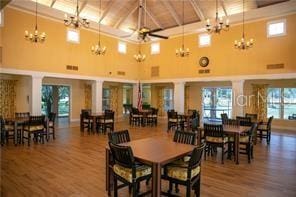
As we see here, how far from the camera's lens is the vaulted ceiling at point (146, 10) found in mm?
10047

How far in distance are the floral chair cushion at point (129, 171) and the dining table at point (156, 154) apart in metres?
0.20

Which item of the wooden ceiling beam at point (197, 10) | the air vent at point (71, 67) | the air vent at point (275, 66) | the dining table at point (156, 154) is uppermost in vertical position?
the wooden ceiling beam at point (197, 10)

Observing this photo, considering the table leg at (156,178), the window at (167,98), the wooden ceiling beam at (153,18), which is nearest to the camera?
the table leg at (156,178)

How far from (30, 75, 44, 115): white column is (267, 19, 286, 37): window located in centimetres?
1032

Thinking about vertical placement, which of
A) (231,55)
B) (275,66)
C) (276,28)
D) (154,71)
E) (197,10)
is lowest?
(275,66)

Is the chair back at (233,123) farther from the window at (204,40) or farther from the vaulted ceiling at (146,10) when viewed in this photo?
the vaulted ceiling at (146,10)

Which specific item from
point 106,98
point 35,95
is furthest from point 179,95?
point 35,95

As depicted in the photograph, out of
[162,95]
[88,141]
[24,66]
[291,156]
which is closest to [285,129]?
[291,156]

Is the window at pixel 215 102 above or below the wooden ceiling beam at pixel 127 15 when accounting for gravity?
below

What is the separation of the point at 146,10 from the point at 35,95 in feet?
24.4

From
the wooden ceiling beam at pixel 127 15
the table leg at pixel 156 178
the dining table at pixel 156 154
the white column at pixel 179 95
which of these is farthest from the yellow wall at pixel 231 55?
the table leg at pixel 156 178

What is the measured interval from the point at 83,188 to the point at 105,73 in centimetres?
922

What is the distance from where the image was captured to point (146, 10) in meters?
12.5

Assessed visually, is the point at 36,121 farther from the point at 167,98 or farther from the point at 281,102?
the point at 281,102
